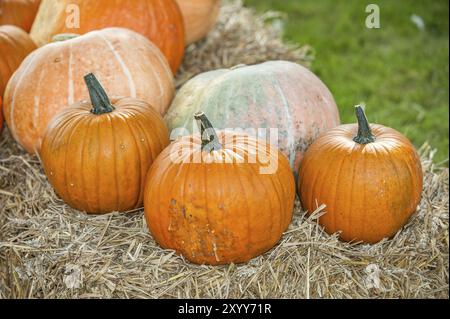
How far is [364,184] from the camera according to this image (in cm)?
254

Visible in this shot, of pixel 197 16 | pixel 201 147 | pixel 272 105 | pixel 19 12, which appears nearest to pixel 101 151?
pixel 201 147

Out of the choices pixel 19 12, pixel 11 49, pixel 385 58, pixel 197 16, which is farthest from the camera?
pixel 385 58

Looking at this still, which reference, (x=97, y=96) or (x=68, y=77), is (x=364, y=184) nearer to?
(x=97, y=96)

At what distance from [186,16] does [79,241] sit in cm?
216

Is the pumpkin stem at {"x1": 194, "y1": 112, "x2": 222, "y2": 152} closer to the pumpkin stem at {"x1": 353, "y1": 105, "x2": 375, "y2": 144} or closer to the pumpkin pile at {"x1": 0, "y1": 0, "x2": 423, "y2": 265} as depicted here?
the pumpkin pile at {"x1": 0, "y1": 0, "x2": 423, "y2": 265}

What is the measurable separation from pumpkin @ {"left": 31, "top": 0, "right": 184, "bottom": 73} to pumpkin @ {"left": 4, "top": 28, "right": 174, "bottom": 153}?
315 mm

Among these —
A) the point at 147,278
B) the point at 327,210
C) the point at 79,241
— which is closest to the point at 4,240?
the point at 79,241

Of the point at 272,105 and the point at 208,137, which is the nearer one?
the point at 208,137

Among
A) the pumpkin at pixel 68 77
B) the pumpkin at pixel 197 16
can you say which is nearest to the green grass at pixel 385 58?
the pumpkin at pixel 197 16

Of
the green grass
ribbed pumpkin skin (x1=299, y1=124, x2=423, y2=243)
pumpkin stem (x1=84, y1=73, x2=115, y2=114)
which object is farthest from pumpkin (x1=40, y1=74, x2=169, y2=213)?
the green grass

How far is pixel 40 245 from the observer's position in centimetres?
257

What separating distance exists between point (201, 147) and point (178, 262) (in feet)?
1.60

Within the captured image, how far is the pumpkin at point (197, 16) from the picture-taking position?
4191 millimetres
